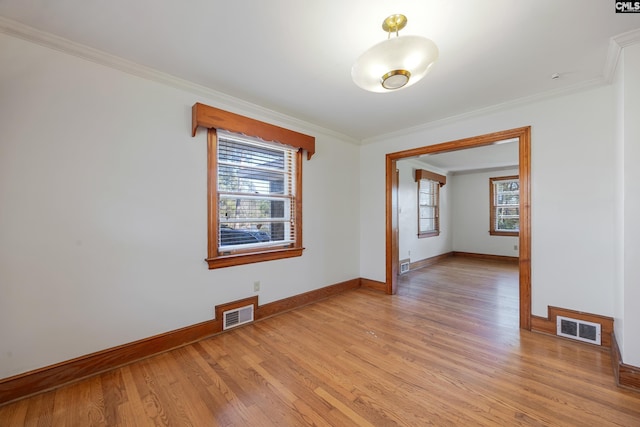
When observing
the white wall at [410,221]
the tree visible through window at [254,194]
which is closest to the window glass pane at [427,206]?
the white wall at [410,221]

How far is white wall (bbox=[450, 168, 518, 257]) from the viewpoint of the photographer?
6.72m

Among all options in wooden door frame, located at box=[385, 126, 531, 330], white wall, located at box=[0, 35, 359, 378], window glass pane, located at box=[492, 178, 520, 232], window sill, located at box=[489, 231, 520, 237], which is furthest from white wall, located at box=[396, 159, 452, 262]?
white wall, located at box=[0, 35, 359, 378]

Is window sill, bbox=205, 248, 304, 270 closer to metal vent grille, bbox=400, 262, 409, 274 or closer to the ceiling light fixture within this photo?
the ceiling light fixture

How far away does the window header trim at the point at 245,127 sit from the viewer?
2.47 meters

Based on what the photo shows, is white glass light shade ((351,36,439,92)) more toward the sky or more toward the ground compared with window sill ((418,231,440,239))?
more toward the sky

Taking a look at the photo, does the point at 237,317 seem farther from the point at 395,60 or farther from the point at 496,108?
the point at 496,108

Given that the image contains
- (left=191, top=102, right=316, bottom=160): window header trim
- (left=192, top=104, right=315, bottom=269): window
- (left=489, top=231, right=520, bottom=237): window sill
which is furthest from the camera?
(left=489, top=231, right=520, bottom=237): window sill

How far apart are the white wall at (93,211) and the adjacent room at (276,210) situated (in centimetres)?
1

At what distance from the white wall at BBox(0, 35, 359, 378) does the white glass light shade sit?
1829mm

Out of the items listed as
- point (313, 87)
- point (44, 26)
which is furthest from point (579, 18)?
point (44, 26)

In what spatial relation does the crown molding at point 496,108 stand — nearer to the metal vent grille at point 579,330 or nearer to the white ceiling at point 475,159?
the white ceiling at point 475,159

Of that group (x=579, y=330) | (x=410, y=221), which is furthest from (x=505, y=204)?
(x=579, y=330)

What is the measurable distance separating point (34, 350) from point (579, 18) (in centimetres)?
430

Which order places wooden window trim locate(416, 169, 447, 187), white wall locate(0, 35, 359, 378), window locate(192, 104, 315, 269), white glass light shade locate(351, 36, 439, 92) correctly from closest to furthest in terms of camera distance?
white glass light shade locate(351, 36, 439, 92), white wall locate(0, 35, 359, 378), window locate(192, 104, 315, 269), wooden window trim locate(416, 169, 447, 187)
